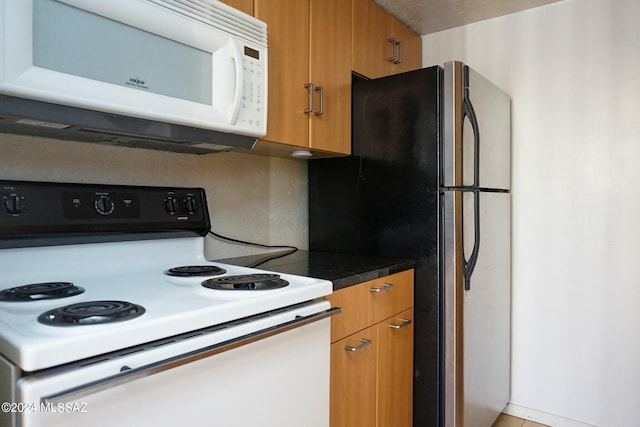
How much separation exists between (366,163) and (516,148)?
2.98 feet

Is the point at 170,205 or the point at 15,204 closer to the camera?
the point at 15,204

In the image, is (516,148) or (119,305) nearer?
(119,305)

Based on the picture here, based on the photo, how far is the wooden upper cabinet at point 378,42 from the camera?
6.06 feet

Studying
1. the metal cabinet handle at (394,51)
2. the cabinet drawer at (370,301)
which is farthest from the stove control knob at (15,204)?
the metal cabinet handle at (394,51)

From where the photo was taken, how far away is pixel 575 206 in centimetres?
201

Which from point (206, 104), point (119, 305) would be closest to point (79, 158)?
point (206, 104)

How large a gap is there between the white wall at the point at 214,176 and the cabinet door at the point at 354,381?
25.7 inches

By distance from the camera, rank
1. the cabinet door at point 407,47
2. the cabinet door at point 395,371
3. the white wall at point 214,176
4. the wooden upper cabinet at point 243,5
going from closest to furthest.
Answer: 1. the white wall at point 214,176
2. the wooden upper cabinet at point 243,5
3. the cabinet door at point 395,371
4. the cabinet door at point 407,47

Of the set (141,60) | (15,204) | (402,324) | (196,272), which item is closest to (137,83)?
(141,60)

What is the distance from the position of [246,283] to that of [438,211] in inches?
35.0

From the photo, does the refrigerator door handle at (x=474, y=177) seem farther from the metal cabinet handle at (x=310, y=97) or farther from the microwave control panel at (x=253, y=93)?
the microwave control panel at (x=253, y=93)

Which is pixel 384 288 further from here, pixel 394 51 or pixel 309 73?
pixel 394 51

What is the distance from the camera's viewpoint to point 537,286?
6.91ft

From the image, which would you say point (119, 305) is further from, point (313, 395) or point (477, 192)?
point (477, 192)
